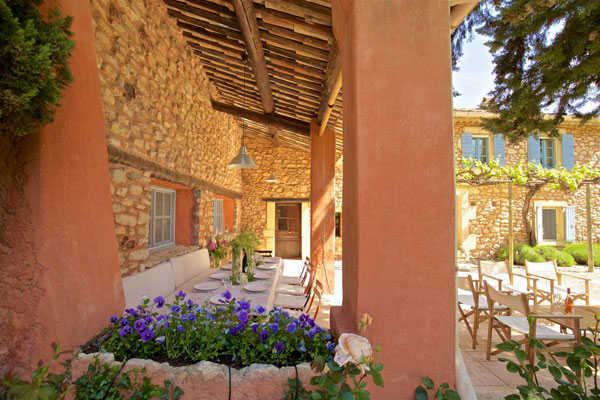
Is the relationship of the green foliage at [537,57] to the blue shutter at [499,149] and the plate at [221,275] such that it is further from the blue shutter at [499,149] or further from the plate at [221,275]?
the blue shutter at [499,149]

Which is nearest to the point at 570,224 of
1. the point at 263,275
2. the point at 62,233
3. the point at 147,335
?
the point at 263,275

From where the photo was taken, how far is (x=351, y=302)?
1491 mm

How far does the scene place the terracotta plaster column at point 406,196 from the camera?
1329 mm

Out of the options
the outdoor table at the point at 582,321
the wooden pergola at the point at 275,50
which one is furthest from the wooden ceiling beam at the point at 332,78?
the outdoor table at the point at 582,321

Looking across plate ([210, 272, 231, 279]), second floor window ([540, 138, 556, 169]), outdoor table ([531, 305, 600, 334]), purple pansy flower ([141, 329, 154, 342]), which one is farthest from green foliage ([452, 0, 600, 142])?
second floor window ([540, 138, 556, 169])

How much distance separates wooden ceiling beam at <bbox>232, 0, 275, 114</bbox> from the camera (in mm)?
2982

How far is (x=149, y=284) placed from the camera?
3.35 metres

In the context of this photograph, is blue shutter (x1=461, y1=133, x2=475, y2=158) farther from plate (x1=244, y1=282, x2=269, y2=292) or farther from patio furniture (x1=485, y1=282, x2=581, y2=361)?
plate (x1=244, y1=282, x2=269, y2=292)

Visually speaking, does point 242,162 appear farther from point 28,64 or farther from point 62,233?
point 28,64

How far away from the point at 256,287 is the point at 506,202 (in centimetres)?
978

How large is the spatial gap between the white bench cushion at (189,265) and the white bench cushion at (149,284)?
0.58 feet

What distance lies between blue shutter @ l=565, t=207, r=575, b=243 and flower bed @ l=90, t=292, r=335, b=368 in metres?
11.9

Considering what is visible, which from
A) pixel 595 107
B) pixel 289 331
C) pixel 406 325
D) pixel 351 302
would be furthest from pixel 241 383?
pixel 595 107

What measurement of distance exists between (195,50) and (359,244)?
5.11 meters
